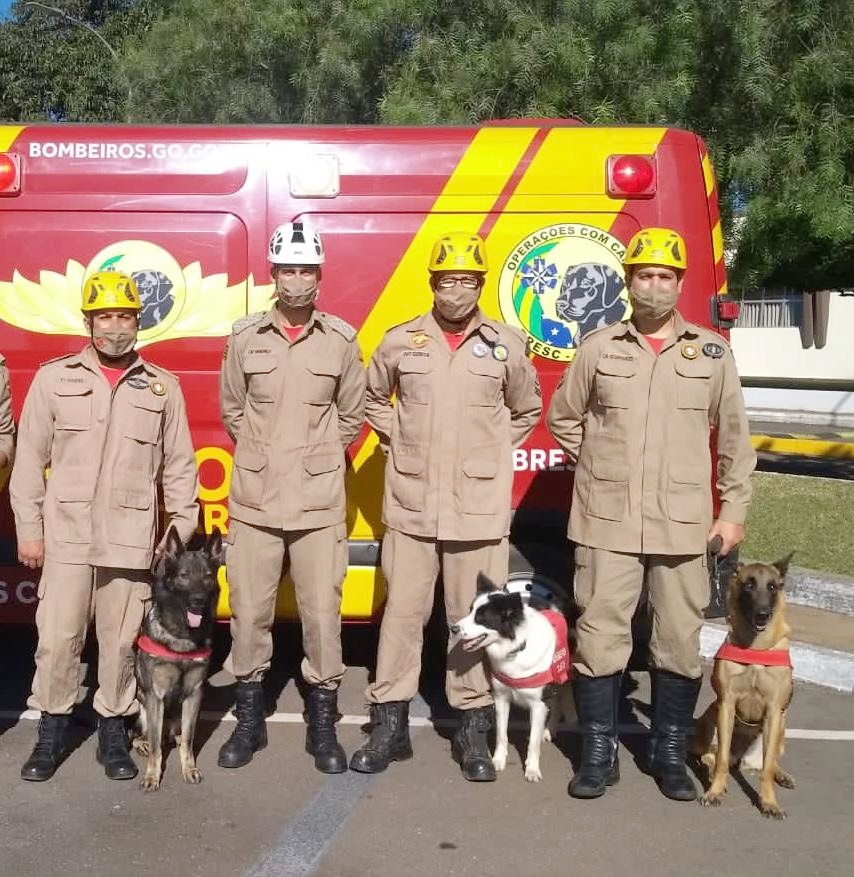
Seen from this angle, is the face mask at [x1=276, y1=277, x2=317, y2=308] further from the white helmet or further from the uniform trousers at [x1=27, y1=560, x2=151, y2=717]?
the uniform trousers at [x1=27, y1=560, x2=151, y2=717]

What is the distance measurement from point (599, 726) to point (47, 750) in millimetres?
2299

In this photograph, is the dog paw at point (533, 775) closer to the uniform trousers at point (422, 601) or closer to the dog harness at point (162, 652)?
the uniform trousers at point (422, 601)

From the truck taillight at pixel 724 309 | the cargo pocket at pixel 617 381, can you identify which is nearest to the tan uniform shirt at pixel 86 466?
the cargo pocket at pixel 617 381

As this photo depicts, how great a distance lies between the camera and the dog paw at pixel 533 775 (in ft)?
15.1

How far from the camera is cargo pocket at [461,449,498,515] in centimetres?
462

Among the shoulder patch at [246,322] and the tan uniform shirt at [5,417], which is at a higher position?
the shoulder patch at [246,322]

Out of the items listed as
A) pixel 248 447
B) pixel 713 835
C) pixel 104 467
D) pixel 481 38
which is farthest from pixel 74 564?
pixel 481 38

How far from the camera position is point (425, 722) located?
209 inches

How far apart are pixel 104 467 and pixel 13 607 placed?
50.0 inches

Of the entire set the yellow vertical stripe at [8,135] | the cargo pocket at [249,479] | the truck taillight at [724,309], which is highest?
Answer: the yellow vertical stripe at [8,135]

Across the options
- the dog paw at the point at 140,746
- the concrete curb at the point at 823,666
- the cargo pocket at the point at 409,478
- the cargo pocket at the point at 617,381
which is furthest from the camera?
the concrete curb at the point at 823,666

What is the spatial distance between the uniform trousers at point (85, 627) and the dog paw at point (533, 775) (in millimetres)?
1713

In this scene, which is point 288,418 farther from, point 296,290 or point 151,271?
point 151,271

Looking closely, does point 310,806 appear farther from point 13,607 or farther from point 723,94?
point 723,94
